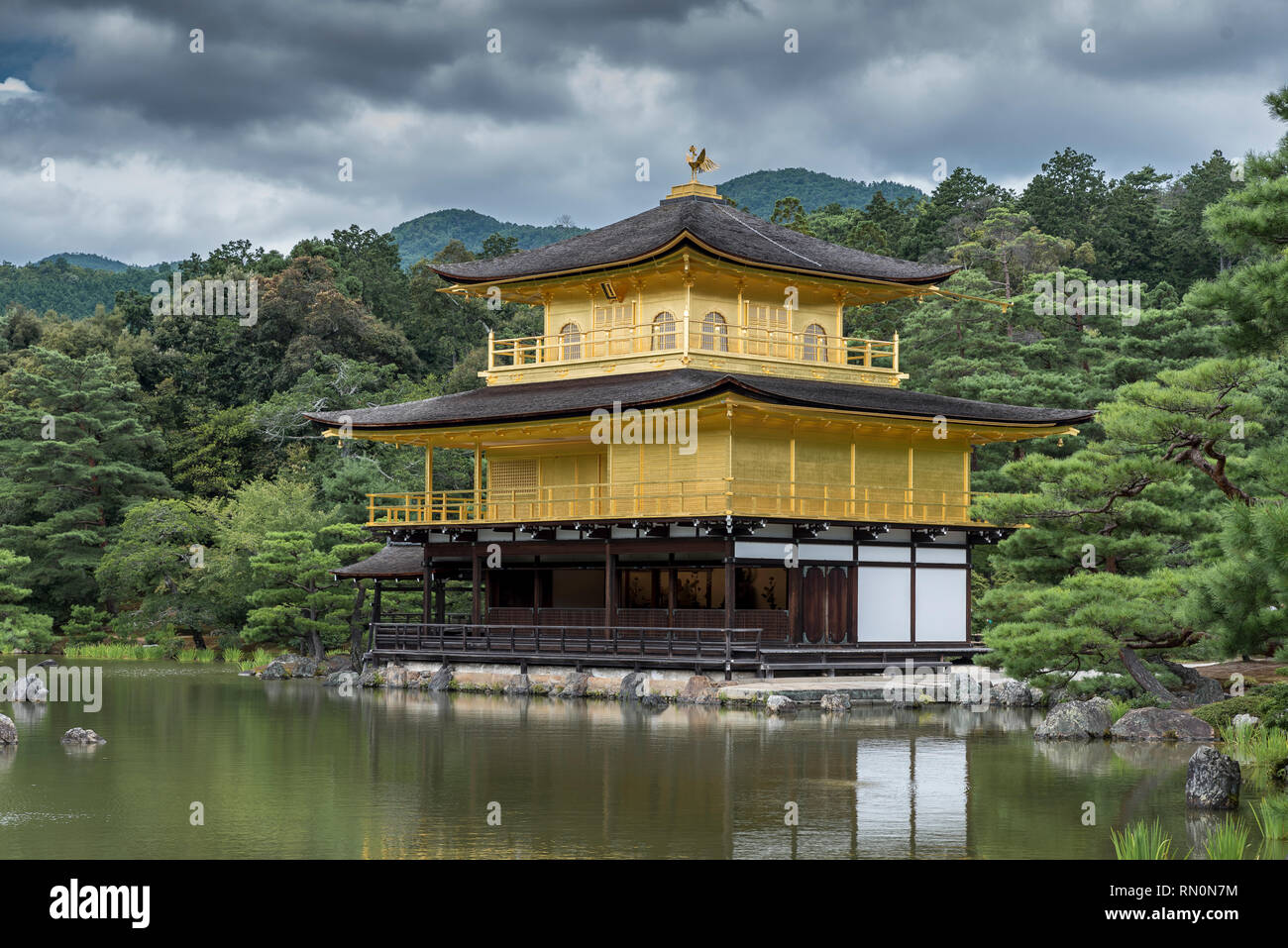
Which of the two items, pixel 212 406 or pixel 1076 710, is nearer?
pixel 1076 710

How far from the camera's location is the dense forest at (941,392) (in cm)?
1767

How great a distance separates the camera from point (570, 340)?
40656mm

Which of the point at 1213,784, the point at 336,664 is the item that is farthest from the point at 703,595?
the point at 1213,784

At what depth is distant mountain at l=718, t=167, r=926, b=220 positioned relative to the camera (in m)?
179

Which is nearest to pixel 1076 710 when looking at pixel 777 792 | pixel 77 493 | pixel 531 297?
pixel 777 792

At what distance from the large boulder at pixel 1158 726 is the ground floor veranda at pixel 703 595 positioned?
8.87 m

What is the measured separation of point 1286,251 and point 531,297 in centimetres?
2891

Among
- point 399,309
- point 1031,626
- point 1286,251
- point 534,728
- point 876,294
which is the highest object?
point 399,309

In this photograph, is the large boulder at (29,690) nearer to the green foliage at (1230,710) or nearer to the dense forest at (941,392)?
the dense forest at (941,392)

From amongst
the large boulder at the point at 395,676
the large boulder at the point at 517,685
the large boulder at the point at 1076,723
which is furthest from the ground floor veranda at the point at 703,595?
the large boulder at the point at 1076,723

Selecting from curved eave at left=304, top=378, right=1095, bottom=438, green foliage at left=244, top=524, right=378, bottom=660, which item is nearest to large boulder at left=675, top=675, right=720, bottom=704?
curved eave at left=304, top=378, right=1095, bottom=438

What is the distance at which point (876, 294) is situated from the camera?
40500mm
